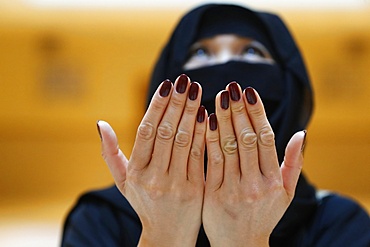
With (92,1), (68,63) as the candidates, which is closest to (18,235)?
(68,63)

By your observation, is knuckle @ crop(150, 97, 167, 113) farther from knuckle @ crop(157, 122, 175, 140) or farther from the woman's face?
the woman's face

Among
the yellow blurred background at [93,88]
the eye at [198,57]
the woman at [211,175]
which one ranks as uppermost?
the eye at [198,57]

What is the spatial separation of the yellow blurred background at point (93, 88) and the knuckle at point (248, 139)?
4229 mm

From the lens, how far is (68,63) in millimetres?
5504

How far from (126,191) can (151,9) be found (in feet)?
14.6

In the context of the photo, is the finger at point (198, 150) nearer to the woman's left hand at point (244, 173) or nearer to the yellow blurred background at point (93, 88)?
the woman's left hand at point (244, 173)

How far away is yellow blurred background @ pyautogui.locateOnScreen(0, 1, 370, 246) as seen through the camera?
17.6 ft

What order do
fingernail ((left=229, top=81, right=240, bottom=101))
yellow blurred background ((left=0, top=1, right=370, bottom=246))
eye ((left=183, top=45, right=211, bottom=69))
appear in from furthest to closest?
yellow blurred background ((left=0, top=1, right=370, bottom=246)), eye ((left=183, top=45, right=211, bottom=69)), fingernail ((left=229, top=81, right=240, bottom=101))

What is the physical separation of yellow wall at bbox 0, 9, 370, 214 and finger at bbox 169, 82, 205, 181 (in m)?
4.18

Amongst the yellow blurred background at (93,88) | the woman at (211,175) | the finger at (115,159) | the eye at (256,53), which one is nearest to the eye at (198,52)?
the eye at (256,53)

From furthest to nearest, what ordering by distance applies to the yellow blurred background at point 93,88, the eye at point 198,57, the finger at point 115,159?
the yellow blurred background at point 93,88, the eye at point 198,57, the finger at point 115,159

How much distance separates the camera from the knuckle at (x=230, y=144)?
1127mm

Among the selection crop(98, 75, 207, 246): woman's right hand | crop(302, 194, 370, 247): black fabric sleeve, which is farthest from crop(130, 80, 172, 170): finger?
crop(302, 194, 370, 247): black fabric sleeve

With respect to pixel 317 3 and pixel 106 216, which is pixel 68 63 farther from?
pixel 106 216
